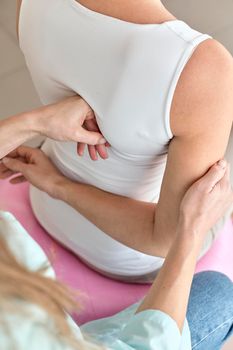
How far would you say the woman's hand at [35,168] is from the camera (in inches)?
46.3

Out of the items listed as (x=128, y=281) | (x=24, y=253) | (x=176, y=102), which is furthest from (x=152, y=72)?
(x=128, y=281)

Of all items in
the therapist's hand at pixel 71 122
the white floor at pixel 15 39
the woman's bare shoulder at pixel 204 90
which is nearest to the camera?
the woman's bare shoulder at pixel 204 90

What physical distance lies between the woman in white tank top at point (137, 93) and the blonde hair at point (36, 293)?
30 centimetres

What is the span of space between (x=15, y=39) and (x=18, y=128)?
48.6 inches

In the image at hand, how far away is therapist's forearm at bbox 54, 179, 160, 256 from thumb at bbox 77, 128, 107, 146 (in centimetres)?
19

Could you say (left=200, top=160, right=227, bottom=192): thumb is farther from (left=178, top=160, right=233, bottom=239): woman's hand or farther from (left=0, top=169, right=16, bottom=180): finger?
(left=0, top=169, right=16, bottom=180): finger

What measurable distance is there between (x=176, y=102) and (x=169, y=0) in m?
1.46

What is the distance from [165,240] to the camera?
42.4 inches

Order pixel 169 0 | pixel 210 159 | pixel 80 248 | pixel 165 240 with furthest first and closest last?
pixel 169 0
pixel 80 248
pixel 165 240
pixel 210 159

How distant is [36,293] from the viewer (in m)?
0.61

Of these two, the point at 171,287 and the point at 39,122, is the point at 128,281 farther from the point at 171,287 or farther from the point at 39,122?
the point at 39,122

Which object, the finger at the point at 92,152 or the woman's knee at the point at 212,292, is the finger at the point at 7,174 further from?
the woman's knee at the point at 212,292

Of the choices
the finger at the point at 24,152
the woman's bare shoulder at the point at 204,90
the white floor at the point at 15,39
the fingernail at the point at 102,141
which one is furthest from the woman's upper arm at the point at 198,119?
the white floor at the point at 15,39

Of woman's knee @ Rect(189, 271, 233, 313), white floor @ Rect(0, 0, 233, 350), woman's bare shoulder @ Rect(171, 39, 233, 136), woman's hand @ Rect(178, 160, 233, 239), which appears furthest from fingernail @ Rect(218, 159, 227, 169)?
white floor @ Rect(0, 0, 233, 350)
